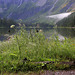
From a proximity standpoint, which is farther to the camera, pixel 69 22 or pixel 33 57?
pixel 69 22

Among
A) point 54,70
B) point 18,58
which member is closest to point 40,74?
point 54,70

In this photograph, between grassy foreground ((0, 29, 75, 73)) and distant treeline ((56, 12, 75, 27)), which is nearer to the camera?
grassy foreground ((0, 29, 75, 73))

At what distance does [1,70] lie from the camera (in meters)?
3.14

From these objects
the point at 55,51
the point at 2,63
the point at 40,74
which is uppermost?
the point at 55,51

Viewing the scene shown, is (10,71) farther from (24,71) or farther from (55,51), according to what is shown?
(55,51)

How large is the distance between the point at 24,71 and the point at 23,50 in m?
0.79

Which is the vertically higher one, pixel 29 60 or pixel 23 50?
pixel 23 50

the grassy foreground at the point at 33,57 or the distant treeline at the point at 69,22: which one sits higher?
the distant treeline at the point at 69,22

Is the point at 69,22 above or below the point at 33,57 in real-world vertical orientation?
above

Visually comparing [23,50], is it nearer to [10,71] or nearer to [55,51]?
[10,71]

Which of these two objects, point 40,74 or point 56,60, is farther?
point 56,60

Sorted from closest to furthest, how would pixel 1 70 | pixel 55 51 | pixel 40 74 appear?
pixel 40 74 < pixel 1 70 < pixel 55 51

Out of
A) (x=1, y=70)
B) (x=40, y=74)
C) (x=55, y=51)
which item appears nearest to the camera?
(x=40, y=74)

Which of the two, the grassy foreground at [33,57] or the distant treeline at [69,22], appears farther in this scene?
the distant treeline at [69,22]
